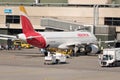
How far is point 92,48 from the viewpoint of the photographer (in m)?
93.3

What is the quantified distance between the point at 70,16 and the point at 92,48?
2972 centimetres

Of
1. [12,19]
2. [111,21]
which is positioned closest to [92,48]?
[111,21]

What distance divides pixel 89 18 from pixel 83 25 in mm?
9202

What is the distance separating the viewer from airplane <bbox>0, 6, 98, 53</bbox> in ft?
276

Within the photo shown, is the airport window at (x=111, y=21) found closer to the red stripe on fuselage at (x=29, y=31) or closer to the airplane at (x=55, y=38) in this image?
the airplane at (x=55, y=38)

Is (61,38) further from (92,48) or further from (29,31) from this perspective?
(29,31)

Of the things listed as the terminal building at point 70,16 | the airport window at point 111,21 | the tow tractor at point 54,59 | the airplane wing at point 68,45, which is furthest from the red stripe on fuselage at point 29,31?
the airport window at point 111,21

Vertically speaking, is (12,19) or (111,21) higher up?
(12,19)

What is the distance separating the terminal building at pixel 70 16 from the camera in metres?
113

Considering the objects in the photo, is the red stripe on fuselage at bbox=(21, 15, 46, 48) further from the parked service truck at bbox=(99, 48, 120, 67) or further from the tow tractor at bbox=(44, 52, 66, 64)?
the parked service truck at bbox=(99, 48, 120, 67)

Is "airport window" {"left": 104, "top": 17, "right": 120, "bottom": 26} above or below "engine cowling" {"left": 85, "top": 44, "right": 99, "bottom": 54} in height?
above

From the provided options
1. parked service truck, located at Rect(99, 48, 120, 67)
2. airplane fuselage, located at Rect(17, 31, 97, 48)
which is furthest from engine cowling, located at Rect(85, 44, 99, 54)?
parked service truck, located at Rect(99, 48, 120, 67)

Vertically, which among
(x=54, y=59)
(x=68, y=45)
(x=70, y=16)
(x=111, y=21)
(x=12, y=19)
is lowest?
(x=54, y=59)

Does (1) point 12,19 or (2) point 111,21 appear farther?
(1) point 12,19
